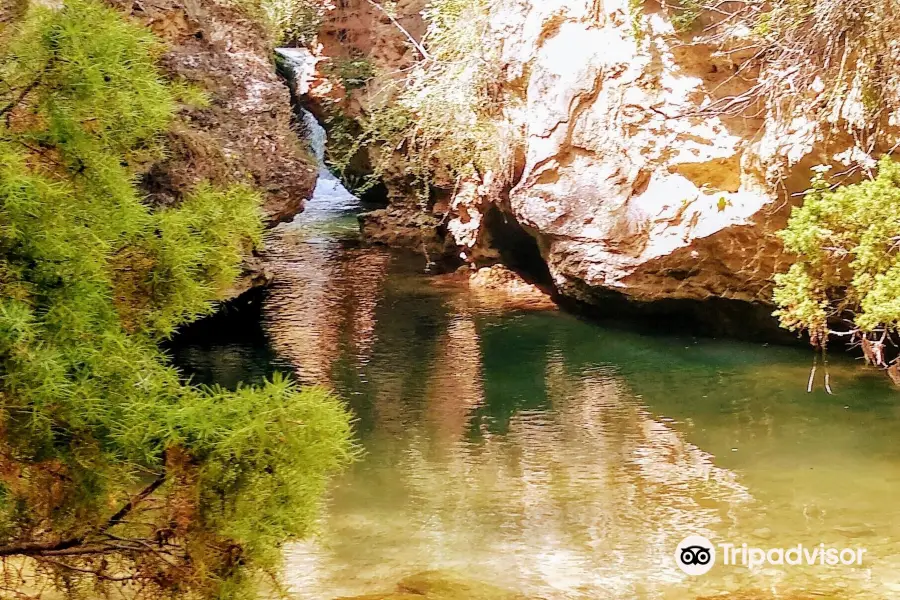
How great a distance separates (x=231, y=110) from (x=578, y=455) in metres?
4.40

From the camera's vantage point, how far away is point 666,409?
4.74 metres

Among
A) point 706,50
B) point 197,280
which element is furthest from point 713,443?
point 197,280

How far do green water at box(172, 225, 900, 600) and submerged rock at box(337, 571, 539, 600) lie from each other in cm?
7

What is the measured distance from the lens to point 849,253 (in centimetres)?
400

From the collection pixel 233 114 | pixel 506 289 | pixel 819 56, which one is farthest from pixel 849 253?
pixel 233 114

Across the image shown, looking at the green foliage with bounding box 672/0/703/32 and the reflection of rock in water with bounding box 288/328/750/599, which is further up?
the green foliage with bounding box 672/0/703/32

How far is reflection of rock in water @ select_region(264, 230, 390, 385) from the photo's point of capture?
590 cm

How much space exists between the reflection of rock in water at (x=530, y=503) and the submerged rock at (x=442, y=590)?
0.20 feet

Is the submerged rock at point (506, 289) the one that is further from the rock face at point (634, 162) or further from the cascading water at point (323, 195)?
the cascading water at point (323, 195)

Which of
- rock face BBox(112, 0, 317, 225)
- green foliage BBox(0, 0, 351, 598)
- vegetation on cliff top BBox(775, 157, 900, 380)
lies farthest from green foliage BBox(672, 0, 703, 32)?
green foliage BBox(0, 0, 351, 598)

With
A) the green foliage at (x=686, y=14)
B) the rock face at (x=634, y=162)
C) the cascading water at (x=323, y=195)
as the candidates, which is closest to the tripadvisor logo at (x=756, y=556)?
the rock face at (x=634, y=162)

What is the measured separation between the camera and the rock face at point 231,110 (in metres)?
5.99

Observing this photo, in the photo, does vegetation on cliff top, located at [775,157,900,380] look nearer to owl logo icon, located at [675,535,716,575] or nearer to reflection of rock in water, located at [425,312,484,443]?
owl logo icon, located at [675,535,716,575]

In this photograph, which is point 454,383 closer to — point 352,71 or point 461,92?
point 461,92
